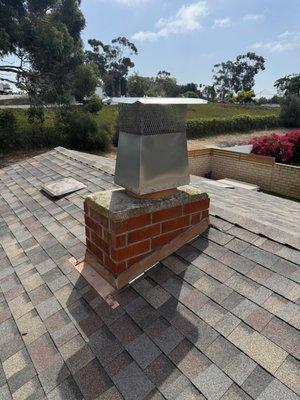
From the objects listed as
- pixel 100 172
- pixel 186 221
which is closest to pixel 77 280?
pixel 186 221

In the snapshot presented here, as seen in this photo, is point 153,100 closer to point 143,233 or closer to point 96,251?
point 143,233

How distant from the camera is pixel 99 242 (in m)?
2.68

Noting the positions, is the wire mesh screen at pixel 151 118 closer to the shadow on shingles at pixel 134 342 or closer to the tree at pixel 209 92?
the shadow on shingles at pixel 134 342

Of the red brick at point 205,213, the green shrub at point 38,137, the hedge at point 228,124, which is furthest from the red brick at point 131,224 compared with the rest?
the hedge at point 228,124

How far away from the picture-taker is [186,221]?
2.85 m

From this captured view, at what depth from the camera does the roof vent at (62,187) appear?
5.03 meters

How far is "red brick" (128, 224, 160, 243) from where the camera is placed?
8.11ft

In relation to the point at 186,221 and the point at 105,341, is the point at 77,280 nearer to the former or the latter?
the point at 105,341

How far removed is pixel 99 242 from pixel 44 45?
17791 millimetres

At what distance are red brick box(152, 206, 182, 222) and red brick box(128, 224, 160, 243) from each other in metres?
0.07

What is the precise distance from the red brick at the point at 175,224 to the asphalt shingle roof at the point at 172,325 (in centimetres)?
21

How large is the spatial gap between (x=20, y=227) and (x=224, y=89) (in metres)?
111

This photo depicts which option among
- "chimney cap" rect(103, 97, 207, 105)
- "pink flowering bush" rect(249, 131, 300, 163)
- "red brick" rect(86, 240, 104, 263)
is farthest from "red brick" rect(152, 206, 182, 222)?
"pink flowering bush" rect(249, 131, 300, 163)

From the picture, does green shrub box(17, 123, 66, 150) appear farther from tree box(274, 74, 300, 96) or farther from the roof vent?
tree box(274, 74, 300, 96)
